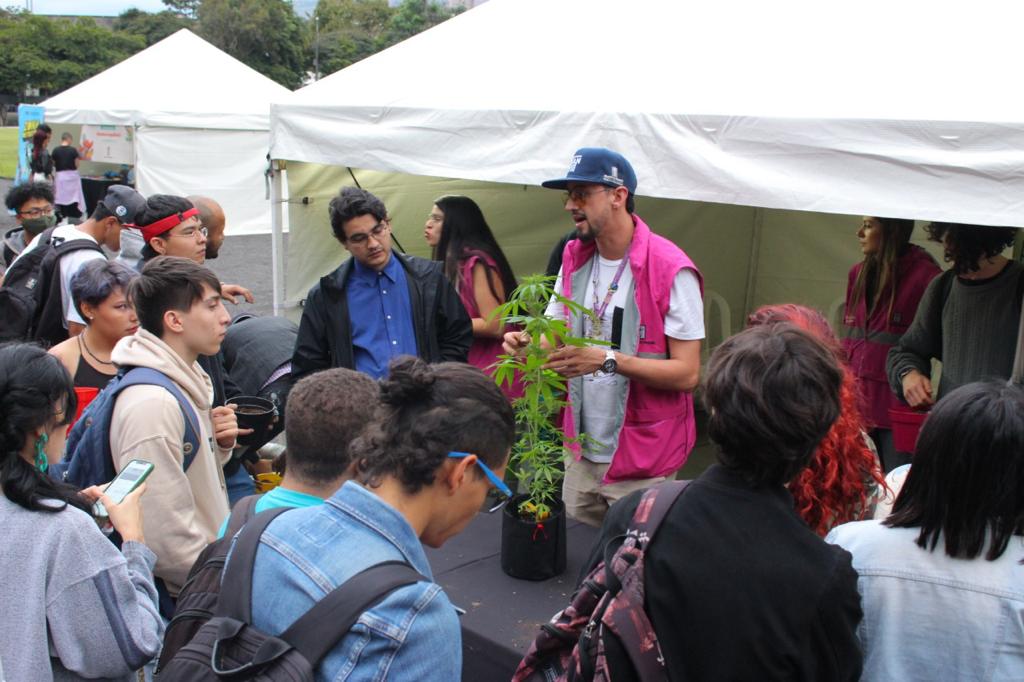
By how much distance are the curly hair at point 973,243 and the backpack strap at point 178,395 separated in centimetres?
263

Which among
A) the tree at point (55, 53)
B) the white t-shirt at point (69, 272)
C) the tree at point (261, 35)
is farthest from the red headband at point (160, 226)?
the tree at point (55, 53)

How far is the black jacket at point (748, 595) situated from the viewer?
135 cm

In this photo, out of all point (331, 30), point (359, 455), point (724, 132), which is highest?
point (331, 30)

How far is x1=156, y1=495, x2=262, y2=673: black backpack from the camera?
154cm

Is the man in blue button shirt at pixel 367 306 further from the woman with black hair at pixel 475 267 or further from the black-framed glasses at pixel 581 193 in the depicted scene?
the black-framed glasses at pixel 581 193

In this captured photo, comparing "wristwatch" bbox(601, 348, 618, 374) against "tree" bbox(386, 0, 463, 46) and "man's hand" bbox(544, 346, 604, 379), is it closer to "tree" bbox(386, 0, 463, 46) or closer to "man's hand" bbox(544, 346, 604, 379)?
"man's hand" bbox(544, 346, 604, 379)

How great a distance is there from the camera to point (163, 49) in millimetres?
15531

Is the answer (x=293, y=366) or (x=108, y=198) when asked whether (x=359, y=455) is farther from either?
(x=108, y=198)

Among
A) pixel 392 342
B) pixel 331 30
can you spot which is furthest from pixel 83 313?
pixel 331 30

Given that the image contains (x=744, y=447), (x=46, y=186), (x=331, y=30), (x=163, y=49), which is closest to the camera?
(x=744, y=447)

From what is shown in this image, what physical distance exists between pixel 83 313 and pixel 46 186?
11.5 feet

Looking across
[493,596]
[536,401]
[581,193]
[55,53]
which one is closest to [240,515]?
[493,596]

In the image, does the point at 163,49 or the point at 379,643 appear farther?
the point at 163,49

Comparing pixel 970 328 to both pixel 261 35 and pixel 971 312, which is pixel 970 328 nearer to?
pixel 971 312
